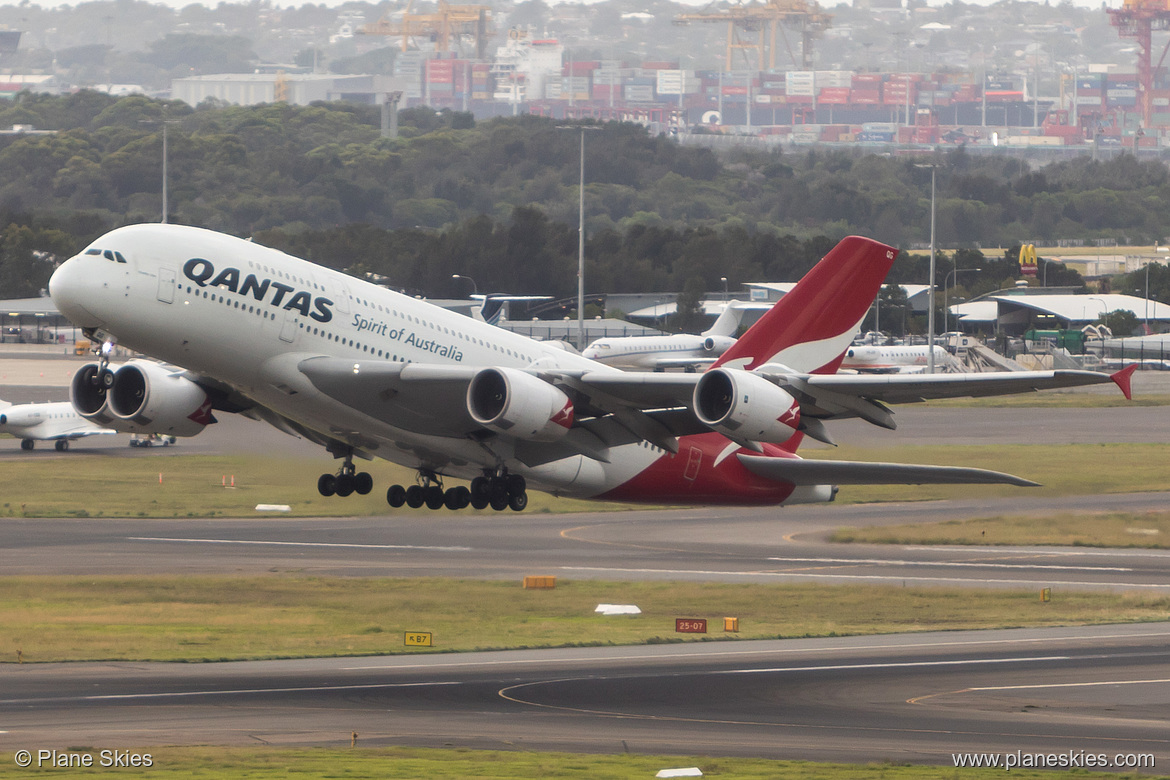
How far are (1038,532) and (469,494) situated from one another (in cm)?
4393

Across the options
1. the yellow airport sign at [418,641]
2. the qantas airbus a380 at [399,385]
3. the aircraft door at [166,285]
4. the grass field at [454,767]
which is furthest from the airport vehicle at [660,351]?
the grass field at [454,767]

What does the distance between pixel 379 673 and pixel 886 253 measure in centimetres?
2166

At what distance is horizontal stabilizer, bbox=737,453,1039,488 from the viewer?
163ft

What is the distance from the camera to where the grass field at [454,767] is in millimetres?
37250

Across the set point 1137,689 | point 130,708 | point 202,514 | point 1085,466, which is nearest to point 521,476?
point 130,708

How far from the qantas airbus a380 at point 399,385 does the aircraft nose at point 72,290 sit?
0.04 meters

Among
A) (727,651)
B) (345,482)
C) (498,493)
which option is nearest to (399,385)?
(498,493)

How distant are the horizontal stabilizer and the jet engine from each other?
705 inches

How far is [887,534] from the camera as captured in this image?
82.6m

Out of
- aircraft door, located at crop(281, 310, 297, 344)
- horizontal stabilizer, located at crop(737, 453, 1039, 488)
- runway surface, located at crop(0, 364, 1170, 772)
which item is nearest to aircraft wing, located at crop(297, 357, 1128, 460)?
aircraft door, located at crop(281, 310, 297, 344)

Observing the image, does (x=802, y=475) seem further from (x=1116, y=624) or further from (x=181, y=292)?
(x=181, y=292)

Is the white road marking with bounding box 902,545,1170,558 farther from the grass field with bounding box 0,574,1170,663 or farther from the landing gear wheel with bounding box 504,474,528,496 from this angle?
the landing gear wheel with bounding box 504,474,528,496

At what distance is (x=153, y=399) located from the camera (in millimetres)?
46625

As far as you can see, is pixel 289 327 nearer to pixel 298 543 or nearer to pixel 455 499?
pixel 455 499
